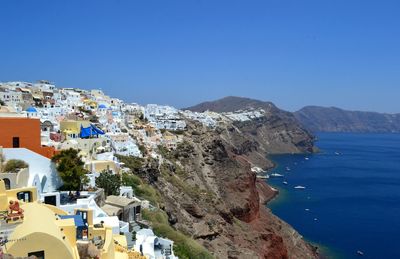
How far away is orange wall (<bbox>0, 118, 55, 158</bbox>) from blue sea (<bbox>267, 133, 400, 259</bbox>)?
39540mm

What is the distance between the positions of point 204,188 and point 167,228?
92.6 ft

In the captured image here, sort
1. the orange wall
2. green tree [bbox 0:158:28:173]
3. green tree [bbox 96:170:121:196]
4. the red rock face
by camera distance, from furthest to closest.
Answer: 1. the red rock face
2. green tree [bbox 96:170:121:196]
3. the orange wall
4. green tree [bbox 0:158:28:173]

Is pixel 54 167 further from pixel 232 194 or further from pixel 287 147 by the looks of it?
pixel 287 147

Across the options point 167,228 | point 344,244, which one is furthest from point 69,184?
point 344,244

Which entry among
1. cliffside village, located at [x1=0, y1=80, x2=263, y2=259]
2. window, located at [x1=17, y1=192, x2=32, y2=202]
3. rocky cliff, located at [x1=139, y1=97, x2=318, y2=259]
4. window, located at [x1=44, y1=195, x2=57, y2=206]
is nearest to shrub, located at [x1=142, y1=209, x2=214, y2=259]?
cliffside village, located at [x1=0, y1=80, x2=263, y2=259]

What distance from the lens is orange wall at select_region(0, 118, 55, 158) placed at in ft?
74.5

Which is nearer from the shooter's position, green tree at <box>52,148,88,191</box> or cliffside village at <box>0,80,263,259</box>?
cliffside village at <box>0,80,263,259</box>

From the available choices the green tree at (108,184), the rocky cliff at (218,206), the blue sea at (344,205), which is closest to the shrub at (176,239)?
the green tree at (108,184)

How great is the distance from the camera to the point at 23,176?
2025 centimetres

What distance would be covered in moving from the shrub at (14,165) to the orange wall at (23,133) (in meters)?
2.02

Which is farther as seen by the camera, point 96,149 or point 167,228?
point 96,149

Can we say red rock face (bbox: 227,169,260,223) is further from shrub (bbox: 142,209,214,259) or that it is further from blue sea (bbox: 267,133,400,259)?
shrub (bbox: 142,209,214,259)

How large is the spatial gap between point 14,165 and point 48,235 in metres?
10.1

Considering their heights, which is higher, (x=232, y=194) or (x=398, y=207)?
(x=232, y=194)
